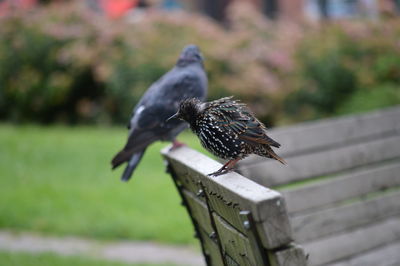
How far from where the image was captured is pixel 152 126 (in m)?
4.21

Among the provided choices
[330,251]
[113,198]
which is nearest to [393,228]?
[330,251]

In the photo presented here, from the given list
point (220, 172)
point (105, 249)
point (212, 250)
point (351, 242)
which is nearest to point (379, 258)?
point (351, 242)

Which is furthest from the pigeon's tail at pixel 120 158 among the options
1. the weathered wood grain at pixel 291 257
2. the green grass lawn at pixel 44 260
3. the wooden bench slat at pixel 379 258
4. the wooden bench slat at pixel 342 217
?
the weathered wood grain at pixel 291 257

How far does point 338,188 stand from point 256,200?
2017mm

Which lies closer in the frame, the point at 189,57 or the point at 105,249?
the point at 189,57

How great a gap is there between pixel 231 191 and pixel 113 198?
5.05 m

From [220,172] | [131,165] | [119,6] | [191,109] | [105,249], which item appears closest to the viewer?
[220,172]

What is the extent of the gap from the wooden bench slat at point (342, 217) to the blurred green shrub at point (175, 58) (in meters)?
5.46

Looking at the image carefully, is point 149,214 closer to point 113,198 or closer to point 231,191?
point 113,198

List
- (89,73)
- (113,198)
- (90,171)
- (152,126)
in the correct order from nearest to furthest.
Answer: (152,126), (113,198), (90,171), (89,73)

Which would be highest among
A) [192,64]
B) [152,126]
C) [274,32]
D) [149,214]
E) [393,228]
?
[274,32]

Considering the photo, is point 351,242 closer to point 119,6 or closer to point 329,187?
point 329,187

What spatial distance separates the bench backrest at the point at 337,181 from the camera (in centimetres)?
347

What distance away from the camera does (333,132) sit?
377cm
